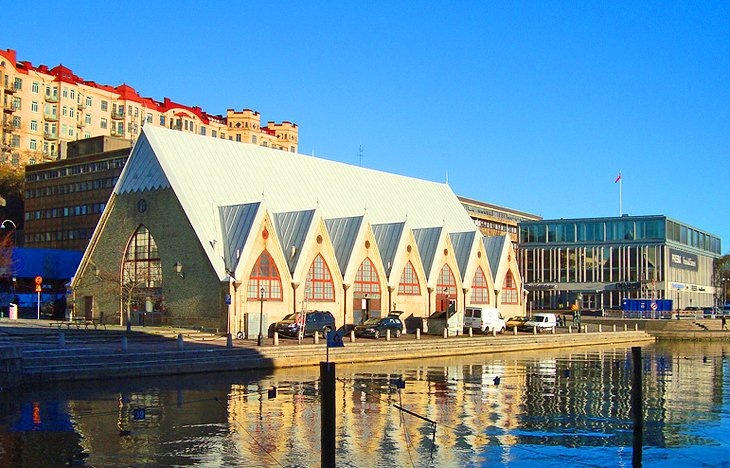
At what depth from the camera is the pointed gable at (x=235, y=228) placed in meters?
A: 56.8

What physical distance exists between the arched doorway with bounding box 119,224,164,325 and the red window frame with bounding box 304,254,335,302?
10219mm

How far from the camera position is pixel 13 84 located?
12650 cm

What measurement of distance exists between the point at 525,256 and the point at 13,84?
254 ft

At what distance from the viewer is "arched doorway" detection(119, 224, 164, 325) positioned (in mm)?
59156

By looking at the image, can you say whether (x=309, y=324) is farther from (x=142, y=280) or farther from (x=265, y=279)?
(x=142, y=280)

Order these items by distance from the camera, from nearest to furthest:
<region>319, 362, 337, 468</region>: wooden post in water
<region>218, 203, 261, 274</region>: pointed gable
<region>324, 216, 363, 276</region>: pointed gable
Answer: <region>319, 362, 337, 468</region>: wooden post in water < <region>218, 203, 261, 274</region>: pointed gable < <region>324, 216, 363, 276</region>: pointed gable

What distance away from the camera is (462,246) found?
254 ft

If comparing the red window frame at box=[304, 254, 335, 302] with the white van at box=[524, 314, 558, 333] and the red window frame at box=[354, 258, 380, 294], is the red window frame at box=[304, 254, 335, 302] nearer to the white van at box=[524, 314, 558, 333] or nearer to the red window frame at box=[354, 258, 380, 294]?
the red window frame at box=[354, 258, 380, 294]

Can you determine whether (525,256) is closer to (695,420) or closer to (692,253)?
(692,253)

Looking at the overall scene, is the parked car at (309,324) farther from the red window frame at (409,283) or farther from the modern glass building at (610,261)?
the modern glass building at (610,261)

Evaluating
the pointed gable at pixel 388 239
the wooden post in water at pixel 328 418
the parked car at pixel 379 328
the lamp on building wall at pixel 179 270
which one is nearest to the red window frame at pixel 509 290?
the pointed gable at pixel 388 239

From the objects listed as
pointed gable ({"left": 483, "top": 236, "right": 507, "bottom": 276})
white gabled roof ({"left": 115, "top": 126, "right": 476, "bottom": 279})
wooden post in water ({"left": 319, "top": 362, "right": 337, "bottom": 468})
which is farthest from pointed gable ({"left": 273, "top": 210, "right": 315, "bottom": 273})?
wooden post in water ({"left": 319, "top": 362, "right": 337, "bottom": 468})

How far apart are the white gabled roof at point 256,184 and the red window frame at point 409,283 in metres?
6.36

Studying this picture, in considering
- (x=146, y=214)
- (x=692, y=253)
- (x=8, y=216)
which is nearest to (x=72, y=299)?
(x=146, y=214)
